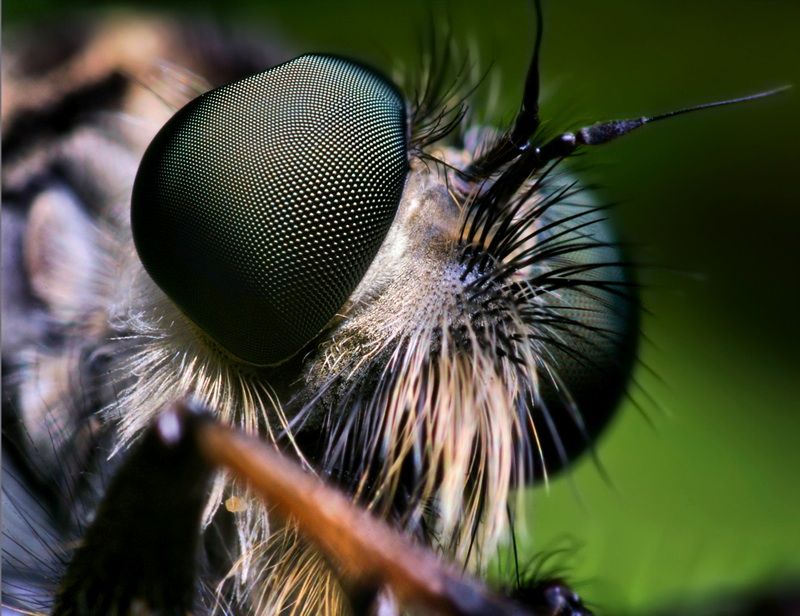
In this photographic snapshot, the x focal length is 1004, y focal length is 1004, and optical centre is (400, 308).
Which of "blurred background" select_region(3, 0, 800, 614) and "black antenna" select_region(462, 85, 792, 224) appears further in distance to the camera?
"blurred background" select_region(3, 0, 800, 614)

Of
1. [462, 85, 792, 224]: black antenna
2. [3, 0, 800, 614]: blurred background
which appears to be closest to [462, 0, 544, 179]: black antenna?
[462, 85, 792, 224]: black antenna

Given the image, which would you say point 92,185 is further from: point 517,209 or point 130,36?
point 517,209

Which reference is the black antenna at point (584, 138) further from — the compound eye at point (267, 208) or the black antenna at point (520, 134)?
the compound eye at point (267, 208)

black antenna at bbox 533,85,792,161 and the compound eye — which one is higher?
black antenna at bbox 533,85,792,161

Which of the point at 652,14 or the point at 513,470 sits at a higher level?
the point at 652,14

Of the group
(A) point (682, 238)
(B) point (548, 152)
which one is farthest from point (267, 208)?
(A) point (682, 238)

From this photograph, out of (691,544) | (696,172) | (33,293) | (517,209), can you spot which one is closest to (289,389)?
(517,209)

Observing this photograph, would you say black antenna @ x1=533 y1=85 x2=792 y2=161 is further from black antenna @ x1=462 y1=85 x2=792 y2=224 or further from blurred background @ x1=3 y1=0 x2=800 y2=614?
blurred background @ x1=3 y1=0 x2=800 y2=614
